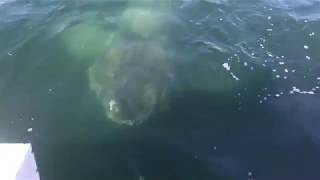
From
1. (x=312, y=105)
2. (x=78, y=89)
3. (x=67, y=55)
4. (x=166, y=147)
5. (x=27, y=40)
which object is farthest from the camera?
(x=27, y=40)

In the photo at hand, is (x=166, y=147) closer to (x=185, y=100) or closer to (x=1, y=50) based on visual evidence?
(x=185, y=100)

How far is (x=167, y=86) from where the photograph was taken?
9.87 metres

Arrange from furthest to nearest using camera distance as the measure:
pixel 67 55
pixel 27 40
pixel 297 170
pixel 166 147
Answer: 1. pixel 27 40
2. pixel 67 55
3. pixel 166 147
4. pixel 297 170

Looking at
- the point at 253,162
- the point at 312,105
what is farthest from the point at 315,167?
the point at 312,105

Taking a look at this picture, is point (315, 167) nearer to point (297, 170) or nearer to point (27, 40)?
point (297, 170)

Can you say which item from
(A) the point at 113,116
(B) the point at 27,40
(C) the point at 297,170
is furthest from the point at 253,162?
(B) the point at 27,40

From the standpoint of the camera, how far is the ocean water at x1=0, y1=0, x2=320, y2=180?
8469 millimetres

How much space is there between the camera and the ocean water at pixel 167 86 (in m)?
8.47

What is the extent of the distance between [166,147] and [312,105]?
3.25m

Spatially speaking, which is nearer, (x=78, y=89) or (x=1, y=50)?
(x=78, y=89)

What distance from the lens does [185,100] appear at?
31.9 feet

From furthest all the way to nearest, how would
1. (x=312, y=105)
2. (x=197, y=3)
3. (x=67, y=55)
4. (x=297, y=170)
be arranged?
(x=197, y=3), (x=67, y=55), (x=312, y=105), (x=297, y=170)

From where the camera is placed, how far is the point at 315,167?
8203mm

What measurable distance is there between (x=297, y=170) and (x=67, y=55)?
6.03 m
